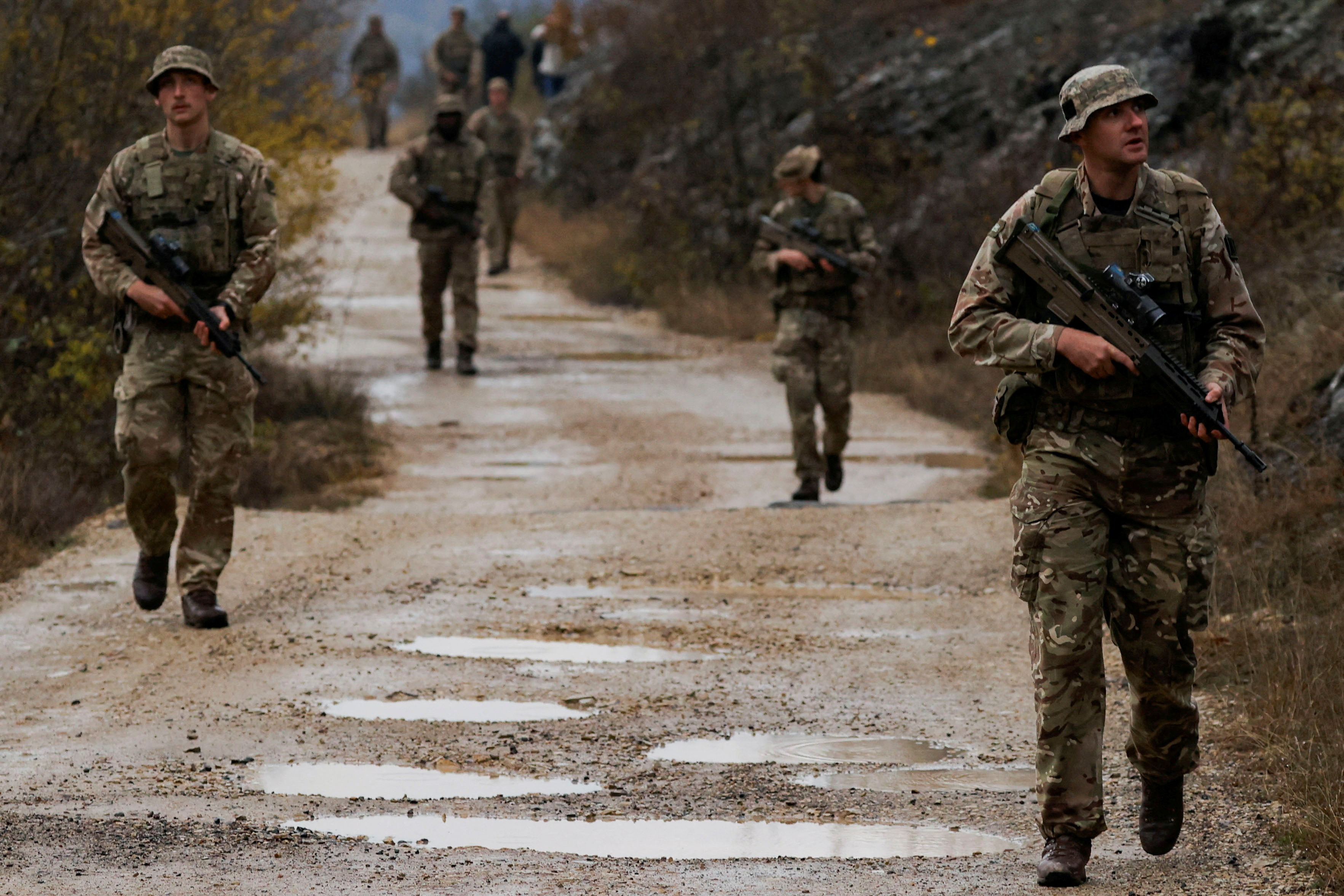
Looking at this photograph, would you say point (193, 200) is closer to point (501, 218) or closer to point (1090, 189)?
point (1090, 189)

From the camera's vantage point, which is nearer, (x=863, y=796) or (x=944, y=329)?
(x=863, y=796)

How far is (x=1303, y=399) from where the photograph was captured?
8.59 m

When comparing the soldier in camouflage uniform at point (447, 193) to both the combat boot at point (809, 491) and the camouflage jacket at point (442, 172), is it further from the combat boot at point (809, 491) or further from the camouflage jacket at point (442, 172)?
the combat boot at point (809, 491)

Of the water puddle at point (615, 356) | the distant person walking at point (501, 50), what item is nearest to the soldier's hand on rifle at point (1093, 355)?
the water puddle at point (615, 356)

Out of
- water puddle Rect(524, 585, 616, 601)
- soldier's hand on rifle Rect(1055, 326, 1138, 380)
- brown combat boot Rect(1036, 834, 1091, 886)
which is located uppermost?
soldier's hand on rifle Rect(1055, 326, 1138, 380)

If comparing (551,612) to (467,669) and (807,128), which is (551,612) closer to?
(467,669)

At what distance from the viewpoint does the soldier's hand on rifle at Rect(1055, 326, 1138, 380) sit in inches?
161

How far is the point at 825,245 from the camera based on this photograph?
10000mm

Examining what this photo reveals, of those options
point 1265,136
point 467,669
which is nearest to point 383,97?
point 1265,136

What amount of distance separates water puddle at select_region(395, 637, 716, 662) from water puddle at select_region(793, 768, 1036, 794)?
148 centimetres

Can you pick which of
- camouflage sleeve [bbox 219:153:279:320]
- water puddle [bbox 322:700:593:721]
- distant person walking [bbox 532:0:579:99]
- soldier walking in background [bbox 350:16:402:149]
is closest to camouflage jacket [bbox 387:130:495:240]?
camouflage sleeve [bbox 219:153:279:320]

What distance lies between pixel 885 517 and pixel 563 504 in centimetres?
239

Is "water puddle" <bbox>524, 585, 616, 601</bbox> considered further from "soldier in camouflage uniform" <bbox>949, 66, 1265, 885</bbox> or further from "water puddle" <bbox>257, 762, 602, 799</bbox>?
"soldier in camouflage uniform" <bbox>949, 66, 1265, 885</bbox>

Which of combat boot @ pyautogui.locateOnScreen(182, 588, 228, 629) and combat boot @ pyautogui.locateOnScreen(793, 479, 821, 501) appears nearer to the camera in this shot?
combat boot @ pyautogui.locateOnScreen(182, 588, 228, 629)
